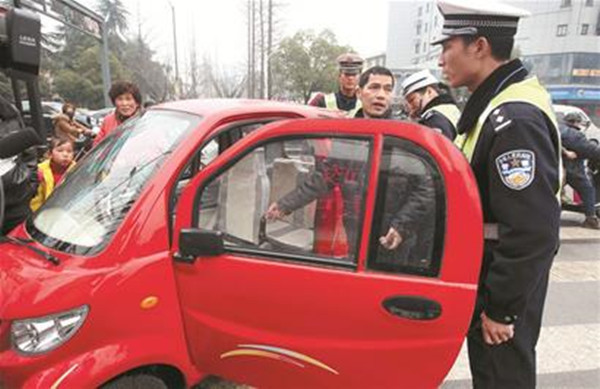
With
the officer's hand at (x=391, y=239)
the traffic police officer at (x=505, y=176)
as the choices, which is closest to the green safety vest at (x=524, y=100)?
the traffic police officer at (x=505, y=176)

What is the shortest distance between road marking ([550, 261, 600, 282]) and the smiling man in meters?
2.97

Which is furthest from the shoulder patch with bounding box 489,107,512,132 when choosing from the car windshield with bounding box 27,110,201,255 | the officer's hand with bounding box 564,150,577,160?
the officer's hand with bounding box 564,150,577,160

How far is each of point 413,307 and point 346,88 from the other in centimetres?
285

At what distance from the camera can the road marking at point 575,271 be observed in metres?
4.57

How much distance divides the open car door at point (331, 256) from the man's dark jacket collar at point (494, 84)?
27 cm

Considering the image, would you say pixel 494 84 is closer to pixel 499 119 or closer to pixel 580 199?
pixel 499 119

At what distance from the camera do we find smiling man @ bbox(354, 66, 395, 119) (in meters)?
2.90

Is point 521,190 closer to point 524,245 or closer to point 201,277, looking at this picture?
point 524,245

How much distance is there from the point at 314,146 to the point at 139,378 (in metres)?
1.26

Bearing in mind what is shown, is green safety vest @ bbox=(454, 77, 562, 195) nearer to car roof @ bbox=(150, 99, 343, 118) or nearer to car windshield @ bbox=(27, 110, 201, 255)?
car roof @ bbox=(150, 99, 343, 118)

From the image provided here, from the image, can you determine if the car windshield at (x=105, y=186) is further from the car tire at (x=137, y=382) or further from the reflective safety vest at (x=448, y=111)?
the reflective safety vest at (x=448, y=111)

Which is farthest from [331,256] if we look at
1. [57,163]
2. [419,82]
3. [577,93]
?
[577,93]

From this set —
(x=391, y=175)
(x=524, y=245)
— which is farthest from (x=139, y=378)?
(x=524, y=245)

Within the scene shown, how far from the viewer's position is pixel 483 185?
177 centimetres
